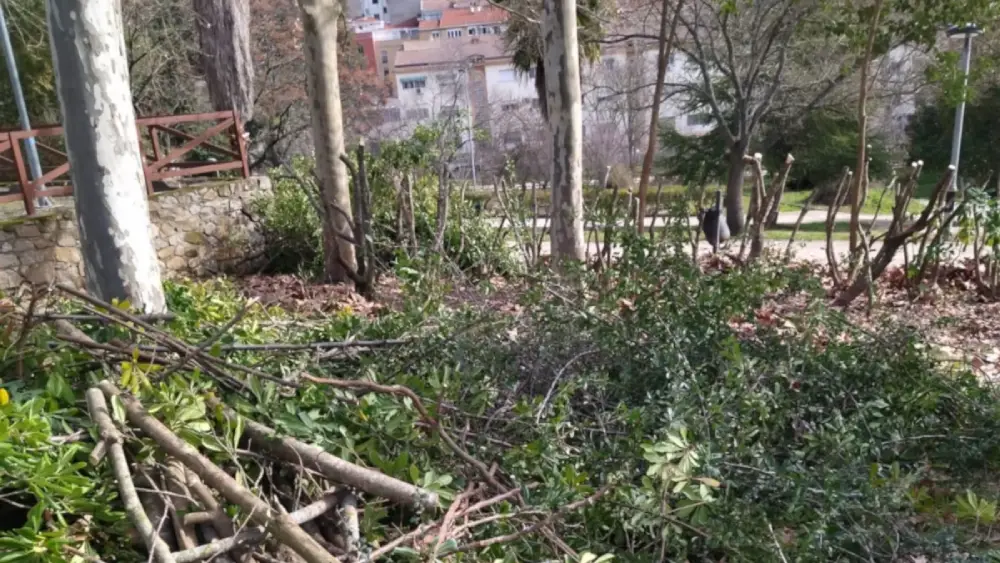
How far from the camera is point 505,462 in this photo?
7.89ft

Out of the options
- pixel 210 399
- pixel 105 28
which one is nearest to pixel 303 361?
pixel 210 399

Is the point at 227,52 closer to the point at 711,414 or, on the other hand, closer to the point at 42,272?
the point at 42,272

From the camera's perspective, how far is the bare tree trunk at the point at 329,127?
6.82 metres

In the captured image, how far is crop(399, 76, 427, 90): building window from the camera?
39044 mm

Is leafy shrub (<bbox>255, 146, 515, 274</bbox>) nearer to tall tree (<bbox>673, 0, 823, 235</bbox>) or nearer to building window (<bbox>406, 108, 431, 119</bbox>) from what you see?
tall tree (<bbox>673, 0, 823, 235</bbox>)

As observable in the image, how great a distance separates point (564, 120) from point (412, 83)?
35.2 m

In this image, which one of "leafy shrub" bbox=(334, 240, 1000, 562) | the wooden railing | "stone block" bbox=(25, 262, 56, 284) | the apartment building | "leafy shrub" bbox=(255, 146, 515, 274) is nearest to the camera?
"leafy shrub" bbox=(334, 240, 1000, 562)

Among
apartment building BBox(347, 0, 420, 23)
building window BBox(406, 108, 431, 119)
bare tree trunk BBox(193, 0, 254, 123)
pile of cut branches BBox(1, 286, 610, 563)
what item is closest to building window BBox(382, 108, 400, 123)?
building window BBox(406, 108, 431, 119)

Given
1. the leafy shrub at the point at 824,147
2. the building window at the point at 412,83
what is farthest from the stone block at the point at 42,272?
the building window at the point at 412,83

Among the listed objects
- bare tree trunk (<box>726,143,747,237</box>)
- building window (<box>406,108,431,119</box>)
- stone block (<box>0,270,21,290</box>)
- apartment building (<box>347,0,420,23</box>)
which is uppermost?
apartment building (<box>347,0,420,23</box>)

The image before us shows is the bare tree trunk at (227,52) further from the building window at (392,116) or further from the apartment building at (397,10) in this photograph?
the apartment building at (397,10)

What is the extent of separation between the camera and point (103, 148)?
4.34 m

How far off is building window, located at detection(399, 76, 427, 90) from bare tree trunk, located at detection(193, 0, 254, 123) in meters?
26.3

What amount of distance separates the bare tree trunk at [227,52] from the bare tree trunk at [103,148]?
29.4ft
